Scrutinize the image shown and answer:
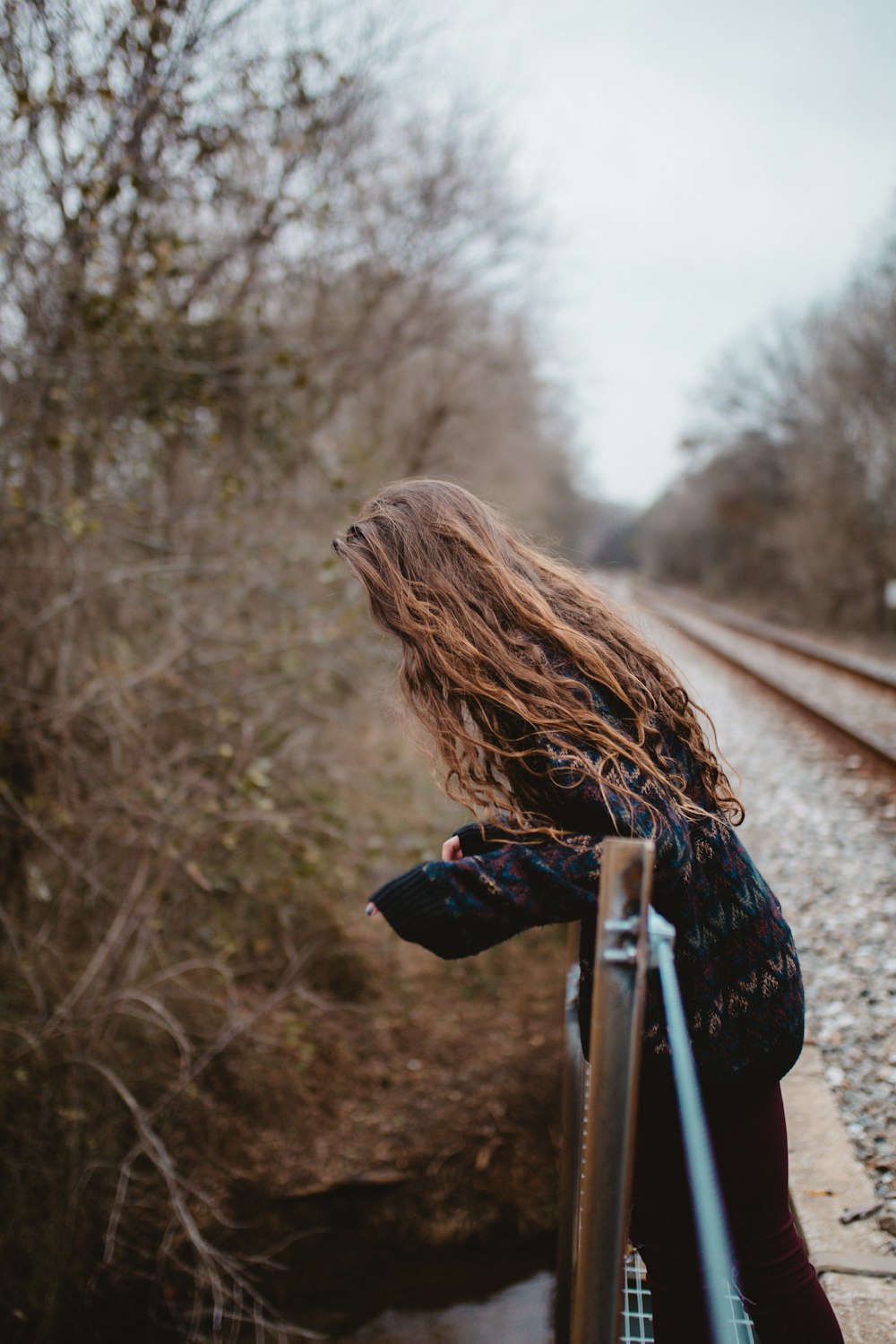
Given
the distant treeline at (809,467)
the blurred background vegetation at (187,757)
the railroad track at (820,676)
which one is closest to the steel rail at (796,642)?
the railroad track at (820,676)

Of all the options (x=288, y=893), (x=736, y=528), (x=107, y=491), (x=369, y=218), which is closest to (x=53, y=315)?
(x=107, y=491)

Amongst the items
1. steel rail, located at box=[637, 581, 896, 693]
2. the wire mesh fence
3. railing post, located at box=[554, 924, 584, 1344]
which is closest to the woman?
the wire mesh fence

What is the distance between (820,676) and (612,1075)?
11646 mm

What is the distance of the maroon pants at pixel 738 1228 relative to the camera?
1508 mm

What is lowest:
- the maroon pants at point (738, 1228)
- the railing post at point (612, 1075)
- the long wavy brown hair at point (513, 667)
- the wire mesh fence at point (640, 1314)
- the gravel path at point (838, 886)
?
the gravel path at point (838, 886)

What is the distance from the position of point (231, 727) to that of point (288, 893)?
44.8 inches

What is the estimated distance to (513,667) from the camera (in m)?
1.56

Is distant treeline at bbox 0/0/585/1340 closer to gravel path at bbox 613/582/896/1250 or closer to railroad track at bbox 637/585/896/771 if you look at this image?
gravel path at bbox 613/582/896/1250

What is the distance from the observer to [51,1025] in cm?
416

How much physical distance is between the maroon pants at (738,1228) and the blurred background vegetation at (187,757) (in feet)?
9.61

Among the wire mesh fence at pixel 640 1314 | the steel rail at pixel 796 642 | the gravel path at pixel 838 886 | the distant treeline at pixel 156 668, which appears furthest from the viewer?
the steel rail at pixel 796 642

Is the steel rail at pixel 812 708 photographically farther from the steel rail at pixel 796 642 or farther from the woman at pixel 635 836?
the woman at pixel 635 836

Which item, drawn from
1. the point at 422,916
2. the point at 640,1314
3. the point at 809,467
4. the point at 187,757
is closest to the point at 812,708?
the point at 187,757

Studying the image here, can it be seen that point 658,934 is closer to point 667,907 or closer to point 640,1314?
point 667,907
